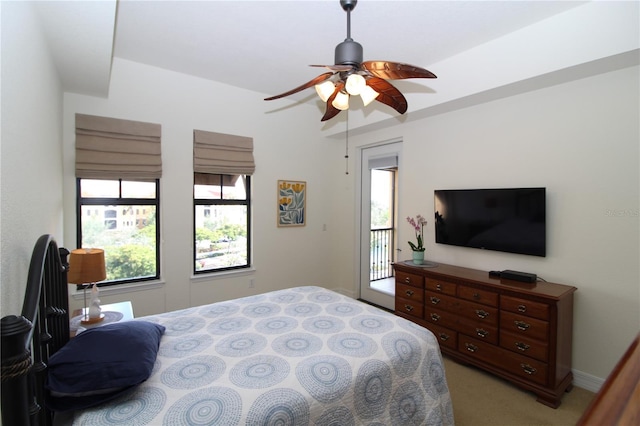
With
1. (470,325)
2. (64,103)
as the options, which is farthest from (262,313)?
(64,103)

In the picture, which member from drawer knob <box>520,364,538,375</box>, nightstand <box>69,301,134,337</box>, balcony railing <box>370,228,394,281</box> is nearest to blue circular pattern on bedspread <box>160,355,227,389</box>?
nightstand <box>69,301,134,337</box>

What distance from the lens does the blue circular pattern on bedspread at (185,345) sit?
162 centimetres

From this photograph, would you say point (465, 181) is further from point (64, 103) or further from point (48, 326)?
point (64, 103)

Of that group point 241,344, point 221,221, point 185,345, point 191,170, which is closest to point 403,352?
point 241,344

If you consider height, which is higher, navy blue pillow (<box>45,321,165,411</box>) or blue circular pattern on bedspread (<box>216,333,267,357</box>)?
navy blue pillow (<box>45,321,165,411</box>)

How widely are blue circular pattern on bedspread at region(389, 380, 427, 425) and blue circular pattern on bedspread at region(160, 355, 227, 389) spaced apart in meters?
0.88

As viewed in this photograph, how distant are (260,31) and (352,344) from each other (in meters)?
2.50

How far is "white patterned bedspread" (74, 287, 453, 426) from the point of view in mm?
1210

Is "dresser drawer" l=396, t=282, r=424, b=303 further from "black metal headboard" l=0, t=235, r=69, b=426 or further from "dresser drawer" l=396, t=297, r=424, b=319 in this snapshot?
"black metal headboard" l=0, t=235, r=69, b=426

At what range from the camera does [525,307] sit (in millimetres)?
2324

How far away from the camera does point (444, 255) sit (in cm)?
337

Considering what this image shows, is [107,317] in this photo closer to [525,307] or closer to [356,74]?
[356,74]

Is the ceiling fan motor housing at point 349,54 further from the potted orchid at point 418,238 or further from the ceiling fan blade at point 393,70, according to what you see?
the potted orchid at point 418,238

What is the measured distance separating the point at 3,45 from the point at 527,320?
3.23m
